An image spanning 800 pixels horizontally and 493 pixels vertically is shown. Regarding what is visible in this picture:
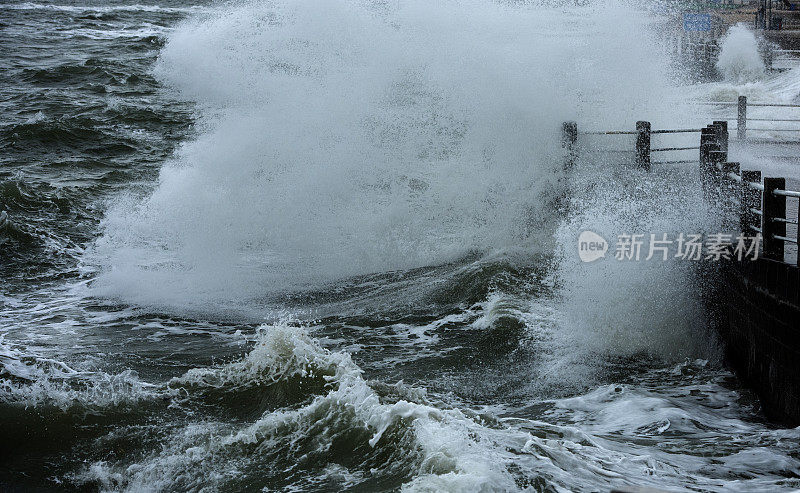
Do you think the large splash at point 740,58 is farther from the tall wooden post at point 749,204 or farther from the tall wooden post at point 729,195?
the tall wooden post at point 749,204

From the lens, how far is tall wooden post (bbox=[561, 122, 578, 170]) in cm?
1228

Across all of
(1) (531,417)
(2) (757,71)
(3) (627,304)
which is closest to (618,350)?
(3) (627,304)

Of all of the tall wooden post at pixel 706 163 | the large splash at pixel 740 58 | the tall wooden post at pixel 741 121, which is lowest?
the tall wooden post at pixel 706 163

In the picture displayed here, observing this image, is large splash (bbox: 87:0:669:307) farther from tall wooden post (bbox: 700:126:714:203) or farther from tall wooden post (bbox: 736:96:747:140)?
tall wooden post (bbox: 700:126:714:203)

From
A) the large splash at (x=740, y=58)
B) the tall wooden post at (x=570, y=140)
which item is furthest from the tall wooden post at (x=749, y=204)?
the large splash at (x=740, y=58)

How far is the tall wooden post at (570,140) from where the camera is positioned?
12281mm

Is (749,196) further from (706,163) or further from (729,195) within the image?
(706,163)

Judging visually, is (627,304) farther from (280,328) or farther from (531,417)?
(280,328)

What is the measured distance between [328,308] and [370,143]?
5.16 metres

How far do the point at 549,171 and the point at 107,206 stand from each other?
850 centimetres

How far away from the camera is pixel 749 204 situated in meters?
6.97

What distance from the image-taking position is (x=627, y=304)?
7.87 m

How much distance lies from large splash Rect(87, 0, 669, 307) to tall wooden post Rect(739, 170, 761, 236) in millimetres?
4393

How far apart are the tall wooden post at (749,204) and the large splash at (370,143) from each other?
14.4 feet
